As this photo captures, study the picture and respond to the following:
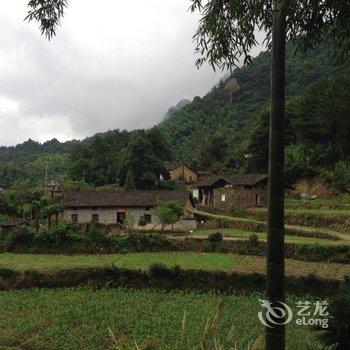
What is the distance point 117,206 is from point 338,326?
35715mm

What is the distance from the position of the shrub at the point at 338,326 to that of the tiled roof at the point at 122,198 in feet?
111

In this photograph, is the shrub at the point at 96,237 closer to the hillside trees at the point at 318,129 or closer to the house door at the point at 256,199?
the house door at the point at 256,199

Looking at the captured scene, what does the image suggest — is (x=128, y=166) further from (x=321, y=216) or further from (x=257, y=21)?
(x=257, y=21)

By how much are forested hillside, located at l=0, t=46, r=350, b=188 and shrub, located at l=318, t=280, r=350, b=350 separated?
3.23 metres

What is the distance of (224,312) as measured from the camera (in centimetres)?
1531

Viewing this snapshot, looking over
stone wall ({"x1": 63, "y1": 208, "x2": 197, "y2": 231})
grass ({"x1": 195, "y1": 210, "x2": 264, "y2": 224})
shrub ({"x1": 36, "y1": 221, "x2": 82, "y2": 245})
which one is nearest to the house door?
grass ({"x1": 195, "y1": 210, "x2": 264, "y2": 224})

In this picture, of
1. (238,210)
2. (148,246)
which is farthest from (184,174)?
(148,246)

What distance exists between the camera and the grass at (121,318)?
11.9 m

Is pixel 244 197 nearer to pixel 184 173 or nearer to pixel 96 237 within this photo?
pixel 96 237

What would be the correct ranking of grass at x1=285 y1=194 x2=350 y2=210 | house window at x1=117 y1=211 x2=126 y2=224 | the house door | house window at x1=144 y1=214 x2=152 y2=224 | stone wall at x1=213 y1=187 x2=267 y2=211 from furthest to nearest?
the house door → stone wall at x1=213 y1=187 x2=267 y2=211 → house window at x1=117 y1=211 x2=126 y2=224 → house window at x1=144 y1=214 x2=152 y2=224 → grass at x1=285 y1=194 x2=350 y2=210

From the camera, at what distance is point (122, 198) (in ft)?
133

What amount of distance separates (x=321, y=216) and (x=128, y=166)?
28.6 metres

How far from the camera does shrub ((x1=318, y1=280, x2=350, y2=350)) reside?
4648 mm

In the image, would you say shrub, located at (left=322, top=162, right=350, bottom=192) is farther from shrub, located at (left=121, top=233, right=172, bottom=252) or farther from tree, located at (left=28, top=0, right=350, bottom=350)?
tree, located at (left=28, top=0, right=350, bottom=350)
